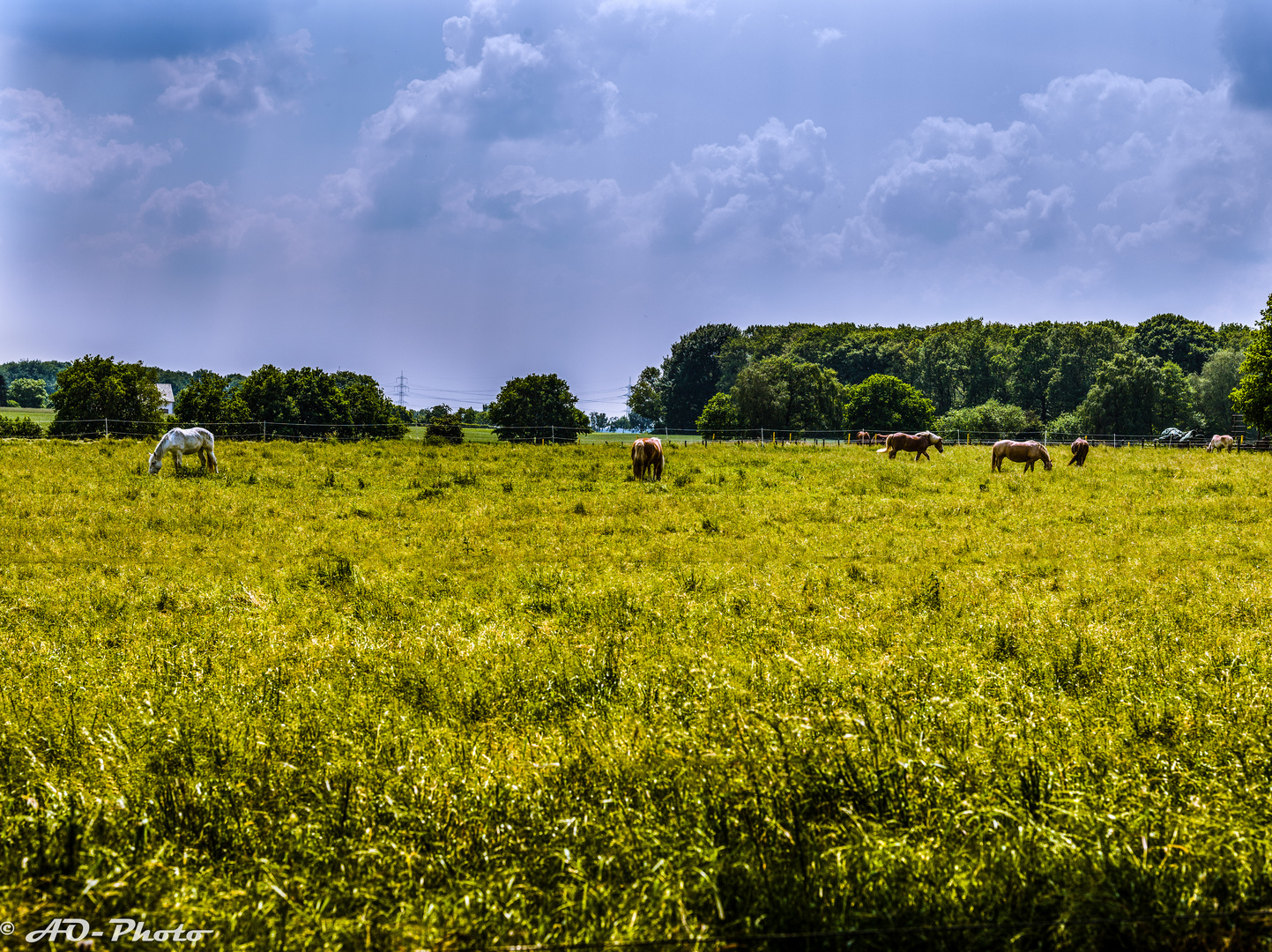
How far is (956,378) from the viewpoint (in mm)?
108812

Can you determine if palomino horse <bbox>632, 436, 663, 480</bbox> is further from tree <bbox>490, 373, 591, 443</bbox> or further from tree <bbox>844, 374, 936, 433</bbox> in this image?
tree <bbox>844, 374, 936, 433</bbox>

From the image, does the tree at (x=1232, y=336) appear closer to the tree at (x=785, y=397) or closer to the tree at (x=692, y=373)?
the tree at (x=785, y=397)

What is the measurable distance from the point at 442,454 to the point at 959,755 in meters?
25.0

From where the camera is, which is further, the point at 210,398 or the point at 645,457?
the point at 210,398

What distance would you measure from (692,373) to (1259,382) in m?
92.3

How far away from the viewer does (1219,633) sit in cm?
639

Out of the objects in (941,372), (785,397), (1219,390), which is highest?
(941,372)

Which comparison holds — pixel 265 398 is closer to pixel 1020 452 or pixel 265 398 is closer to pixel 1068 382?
pixel 1020 452

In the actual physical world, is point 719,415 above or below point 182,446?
above

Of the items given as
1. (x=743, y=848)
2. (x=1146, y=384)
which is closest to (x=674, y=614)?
(x=743, y=848)

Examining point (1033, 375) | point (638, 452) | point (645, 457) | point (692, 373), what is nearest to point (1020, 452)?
point (645, 457)

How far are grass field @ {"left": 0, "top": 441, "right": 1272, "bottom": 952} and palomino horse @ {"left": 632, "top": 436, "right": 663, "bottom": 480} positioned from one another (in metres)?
10.6

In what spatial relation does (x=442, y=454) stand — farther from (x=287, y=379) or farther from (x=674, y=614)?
(x=287, y=379)

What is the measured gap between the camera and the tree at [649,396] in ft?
434
